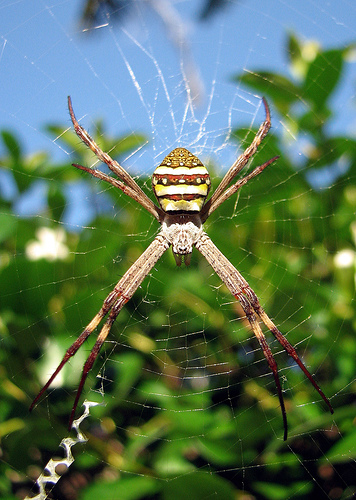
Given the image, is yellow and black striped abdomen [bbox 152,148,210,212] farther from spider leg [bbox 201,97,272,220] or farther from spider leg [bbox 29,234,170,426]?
spider leg [bbox 29,234,170,426]

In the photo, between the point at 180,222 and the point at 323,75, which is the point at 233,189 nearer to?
the point at 180,222

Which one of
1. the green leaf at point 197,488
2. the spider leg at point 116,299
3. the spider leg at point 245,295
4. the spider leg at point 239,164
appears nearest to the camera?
the green leaf at point 197,488

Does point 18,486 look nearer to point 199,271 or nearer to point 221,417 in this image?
point 221,417

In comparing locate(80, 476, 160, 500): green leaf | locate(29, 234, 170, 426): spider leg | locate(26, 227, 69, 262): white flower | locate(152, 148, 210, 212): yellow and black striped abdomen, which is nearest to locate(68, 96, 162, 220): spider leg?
locate(152, 148, 210, 212): yellow and black striped abdomen

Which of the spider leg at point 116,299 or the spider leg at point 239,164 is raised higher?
the spider leg at point 239,164

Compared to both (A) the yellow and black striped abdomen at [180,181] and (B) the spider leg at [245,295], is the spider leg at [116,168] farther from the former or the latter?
(B) the spider leg at [245,295]

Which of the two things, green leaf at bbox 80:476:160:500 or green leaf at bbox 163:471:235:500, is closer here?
green leaf at bbox 163:471:235:500

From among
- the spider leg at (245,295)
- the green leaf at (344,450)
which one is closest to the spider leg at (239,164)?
the spider leg at (245,295)
